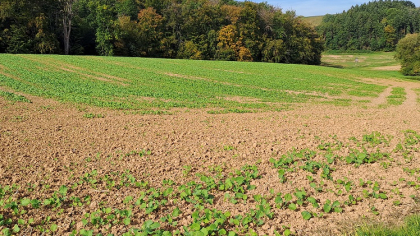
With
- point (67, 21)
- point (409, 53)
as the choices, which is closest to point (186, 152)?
point (67, 21)

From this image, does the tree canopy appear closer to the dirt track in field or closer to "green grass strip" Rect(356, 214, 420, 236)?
the dirt track in field

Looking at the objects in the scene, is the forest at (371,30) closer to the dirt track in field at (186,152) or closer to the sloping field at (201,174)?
the dirt track in field at (186,152)

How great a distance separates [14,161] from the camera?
7.04m

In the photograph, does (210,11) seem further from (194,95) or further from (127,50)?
(194,95)

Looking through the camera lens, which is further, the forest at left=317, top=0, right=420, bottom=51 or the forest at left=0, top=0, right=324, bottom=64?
the forest at left=317, top=0, right=420, bottom=51

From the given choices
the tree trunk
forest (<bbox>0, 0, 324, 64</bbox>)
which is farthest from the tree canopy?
the tree trunk

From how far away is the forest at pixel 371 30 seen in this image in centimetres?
11788

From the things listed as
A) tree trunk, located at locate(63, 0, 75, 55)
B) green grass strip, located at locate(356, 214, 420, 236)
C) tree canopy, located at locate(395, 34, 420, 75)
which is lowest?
green grass strip, located at locate(356, 214, 420, 236)

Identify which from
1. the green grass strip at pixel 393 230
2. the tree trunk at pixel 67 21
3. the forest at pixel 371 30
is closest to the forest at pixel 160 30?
the tree trunk at pixel 67 21

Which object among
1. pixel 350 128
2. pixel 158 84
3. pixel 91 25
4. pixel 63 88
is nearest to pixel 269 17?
pixel 91 25

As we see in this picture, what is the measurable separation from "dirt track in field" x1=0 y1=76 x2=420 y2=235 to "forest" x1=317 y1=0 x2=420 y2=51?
408ft

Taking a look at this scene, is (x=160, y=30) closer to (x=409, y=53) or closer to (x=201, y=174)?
(x=409, y=53)

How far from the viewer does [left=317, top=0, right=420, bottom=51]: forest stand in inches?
4641

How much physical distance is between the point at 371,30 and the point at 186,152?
141041 mm
